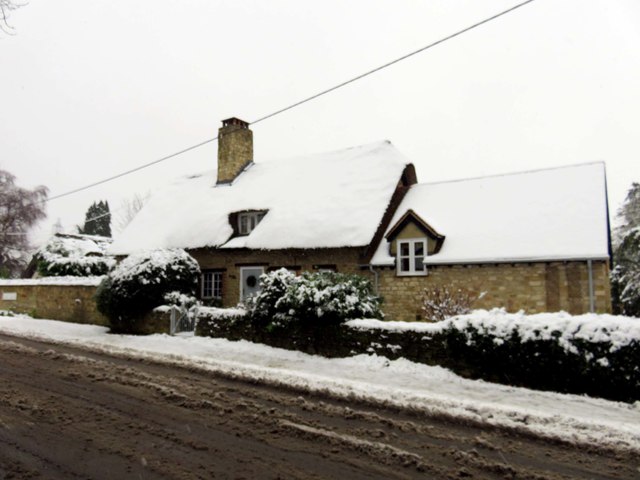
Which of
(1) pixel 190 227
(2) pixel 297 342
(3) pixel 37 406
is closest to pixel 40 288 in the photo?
(1) pixel 190 227

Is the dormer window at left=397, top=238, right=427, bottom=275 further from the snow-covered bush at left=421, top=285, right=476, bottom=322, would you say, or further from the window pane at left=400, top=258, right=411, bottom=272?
the snow-covered bush at left=421, top=285, right=476, bottom=322

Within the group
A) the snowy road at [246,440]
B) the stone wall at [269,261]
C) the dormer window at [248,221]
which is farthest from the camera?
the dormer window at [248,221]

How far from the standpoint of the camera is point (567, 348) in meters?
7.79

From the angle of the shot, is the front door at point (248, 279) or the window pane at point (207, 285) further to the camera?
the window pane at point (207, 285)

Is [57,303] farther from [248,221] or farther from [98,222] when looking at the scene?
[98,222]

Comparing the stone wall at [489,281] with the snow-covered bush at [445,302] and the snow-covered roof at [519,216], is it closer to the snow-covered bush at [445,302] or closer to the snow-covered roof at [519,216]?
the snow-covered bush at [445,302]

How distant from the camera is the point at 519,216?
16.5 m

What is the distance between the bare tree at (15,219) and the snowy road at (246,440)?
51.6 metres

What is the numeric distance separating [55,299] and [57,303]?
25 cm

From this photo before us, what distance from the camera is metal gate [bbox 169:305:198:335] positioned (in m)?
14.6

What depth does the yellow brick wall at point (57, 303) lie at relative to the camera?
60.8 feet

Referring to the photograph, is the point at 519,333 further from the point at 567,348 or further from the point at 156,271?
the point at 156,271

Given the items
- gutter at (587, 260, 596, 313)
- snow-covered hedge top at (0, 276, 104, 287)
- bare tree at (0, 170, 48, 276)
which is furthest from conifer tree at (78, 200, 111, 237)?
gutter at (587, 260, 596, 313)

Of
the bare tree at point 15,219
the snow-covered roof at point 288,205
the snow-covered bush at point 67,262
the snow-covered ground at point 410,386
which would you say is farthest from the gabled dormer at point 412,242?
the bare tree at point 15,219
